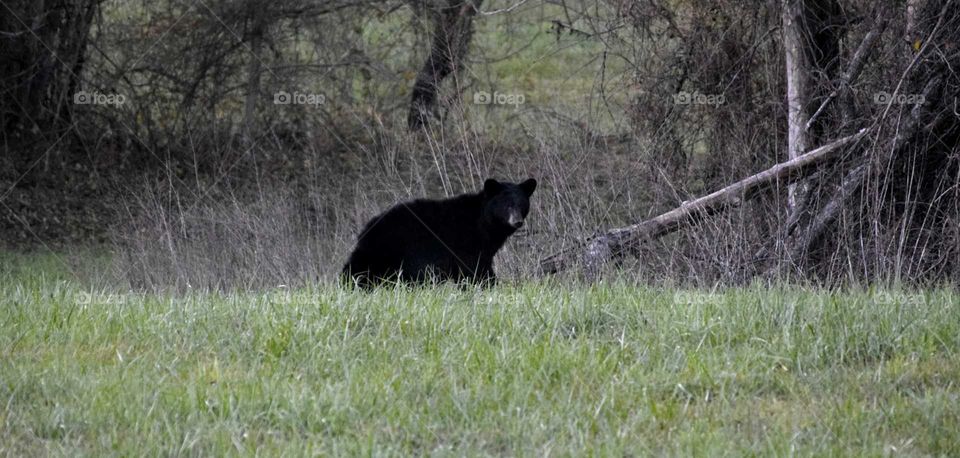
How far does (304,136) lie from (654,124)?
344 inches

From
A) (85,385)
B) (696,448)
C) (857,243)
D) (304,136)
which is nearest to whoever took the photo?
(696,448)

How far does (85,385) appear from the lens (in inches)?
223

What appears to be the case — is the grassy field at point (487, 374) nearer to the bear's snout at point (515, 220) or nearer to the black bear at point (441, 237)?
the black bear at point (441, 237)

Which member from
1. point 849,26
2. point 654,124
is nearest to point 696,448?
point 849,26

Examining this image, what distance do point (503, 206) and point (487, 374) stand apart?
14.6ft

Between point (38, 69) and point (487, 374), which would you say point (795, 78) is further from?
point (38, 69)

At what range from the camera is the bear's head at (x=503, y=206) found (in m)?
10.1

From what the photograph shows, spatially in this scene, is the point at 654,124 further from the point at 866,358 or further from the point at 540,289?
the point at 866,358

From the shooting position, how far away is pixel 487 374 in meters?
5.83

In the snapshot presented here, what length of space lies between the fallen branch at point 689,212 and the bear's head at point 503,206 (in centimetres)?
66

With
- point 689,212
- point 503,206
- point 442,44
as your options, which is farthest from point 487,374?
point 442,44

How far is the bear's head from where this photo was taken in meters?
10.1

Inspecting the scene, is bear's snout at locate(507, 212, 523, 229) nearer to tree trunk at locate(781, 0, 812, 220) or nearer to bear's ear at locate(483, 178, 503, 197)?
bear's ear at locate(483, 178, 503, 197)

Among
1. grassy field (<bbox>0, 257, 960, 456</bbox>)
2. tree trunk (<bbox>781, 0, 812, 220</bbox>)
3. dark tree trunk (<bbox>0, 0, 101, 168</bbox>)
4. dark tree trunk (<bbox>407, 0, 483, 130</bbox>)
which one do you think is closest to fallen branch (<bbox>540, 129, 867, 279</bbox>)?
tree trunk (<bbox>781, 0, 812, 220</bbox>)
